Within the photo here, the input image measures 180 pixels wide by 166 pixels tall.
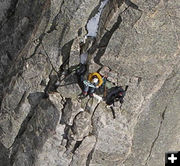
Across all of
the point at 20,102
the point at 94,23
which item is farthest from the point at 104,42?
the point at 20,102

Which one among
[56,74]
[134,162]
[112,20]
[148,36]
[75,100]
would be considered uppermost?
[112,20]

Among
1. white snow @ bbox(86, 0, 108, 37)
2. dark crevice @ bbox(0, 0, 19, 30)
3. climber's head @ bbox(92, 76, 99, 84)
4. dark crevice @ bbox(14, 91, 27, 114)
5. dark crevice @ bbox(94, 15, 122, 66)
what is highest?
dark crevice @ bbox(0, 0, 19, 30)

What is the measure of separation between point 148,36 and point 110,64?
187 cm

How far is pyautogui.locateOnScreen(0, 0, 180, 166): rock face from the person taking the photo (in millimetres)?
10719

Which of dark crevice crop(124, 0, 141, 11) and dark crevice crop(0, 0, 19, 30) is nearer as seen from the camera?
dark crevice crop(124, 0, 141, 11)

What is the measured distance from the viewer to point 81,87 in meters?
11.9

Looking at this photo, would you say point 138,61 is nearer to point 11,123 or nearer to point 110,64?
point 110,64

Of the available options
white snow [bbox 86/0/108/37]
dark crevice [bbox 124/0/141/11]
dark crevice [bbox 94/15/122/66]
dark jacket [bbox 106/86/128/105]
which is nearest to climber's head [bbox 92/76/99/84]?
dark crevice [bbox 94/15/122/66]

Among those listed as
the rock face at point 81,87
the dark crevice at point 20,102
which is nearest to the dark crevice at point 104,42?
the rock face at point 81,87

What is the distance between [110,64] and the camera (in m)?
11.2

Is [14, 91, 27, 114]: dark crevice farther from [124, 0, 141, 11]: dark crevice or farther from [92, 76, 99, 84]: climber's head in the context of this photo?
[124, 0, 141, 11]: dark crevice

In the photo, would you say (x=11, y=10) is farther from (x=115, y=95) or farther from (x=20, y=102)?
(x=115, y=95)

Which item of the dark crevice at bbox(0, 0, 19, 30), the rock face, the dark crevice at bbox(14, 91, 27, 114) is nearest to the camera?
the rock face

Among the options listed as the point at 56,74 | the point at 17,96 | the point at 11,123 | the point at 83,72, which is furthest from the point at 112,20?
the point at 11,123
